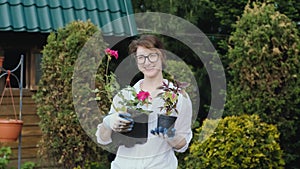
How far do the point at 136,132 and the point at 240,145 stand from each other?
2.79 m

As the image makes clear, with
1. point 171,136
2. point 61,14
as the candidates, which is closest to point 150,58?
point 171,136

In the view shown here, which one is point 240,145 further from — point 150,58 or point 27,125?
point 150,58

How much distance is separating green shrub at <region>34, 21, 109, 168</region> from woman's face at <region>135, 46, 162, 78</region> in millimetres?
2751

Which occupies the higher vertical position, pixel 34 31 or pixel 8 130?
pixel 34 31

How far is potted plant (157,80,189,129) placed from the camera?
262 cm

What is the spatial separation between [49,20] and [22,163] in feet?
5.25

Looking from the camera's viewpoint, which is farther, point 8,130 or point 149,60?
point 8,130

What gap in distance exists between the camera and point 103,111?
523 cm

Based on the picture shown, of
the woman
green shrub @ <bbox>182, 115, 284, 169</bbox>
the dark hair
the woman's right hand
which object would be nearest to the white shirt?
the woman

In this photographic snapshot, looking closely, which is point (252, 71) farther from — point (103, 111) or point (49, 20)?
point (49, 20)

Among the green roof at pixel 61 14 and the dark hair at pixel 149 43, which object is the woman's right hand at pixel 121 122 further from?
the green roof at pixel 61 14

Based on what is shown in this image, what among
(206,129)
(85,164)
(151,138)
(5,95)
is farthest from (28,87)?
(151,138)

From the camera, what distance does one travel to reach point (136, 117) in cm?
264

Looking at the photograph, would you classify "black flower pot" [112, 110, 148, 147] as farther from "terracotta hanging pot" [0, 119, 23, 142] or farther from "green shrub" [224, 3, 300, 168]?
"green shrub" [224, 3, 300, 168]
